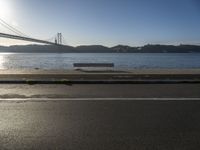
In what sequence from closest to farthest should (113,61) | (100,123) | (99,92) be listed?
1. (100,123)
2. (99,92)
3. (113,61)

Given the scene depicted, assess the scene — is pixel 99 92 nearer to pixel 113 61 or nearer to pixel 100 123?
pixel 100 123

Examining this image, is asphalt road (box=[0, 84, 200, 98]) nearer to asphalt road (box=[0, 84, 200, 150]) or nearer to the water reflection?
asphalt road (box=[0, 84, 200, 150])

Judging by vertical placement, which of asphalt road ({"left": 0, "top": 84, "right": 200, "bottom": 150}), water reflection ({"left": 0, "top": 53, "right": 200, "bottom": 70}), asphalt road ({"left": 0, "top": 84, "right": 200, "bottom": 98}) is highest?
asphalt road ({"left": 0, "top": 84, "right": 200, "bottom": 150})

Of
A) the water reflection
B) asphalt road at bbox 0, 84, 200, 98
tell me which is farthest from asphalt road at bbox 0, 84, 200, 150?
the water reflection

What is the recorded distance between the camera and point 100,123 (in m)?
7.28

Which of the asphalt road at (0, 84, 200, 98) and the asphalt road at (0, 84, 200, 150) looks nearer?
the asphalt road at (0, 84, 200, 150)

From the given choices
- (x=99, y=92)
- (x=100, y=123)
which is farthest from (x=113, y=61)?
(x=100, y=123)

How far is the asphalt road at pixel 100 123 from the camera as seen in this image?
5910 millimetres

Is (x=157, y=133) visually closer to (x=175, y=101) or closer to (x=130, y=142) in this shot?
(x=130, y=142)

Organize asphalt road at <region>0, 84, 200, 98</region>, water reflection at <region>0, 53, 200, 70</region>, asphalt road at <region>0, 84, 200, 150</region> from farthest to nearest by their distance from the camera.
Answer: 1. water reflection at <region>0, 53, 200, 70</region>
2. asphalt road at <region>0, 84, 200, 98</region>
3. asphalt road at <region>0, 84, 200, 150</region>

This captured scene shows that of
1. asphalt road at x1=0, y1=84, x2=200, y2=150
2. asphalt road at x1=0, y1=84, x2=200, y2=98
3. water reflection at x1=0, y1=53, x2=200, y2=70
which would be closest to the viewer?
asphalt road at x1=0, y1=84, x2=200, y2=150

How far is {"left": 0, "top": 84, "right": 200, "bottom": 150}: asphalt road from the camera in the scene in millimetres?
5910

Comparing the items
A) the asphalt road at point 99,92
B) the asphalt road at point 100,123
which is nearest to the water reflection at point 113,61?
the asphalt road at point 99,92

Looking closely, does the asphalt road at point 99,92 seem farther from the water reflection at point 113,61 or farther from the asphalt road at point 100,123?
the water reflection at point 113,61
